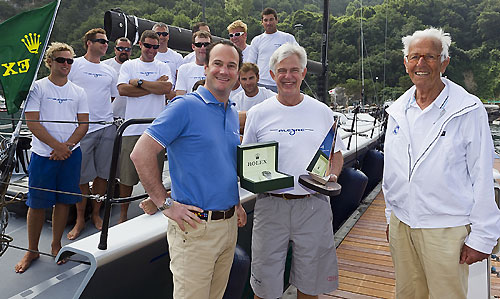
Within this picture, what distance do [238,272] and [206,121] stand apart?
1.10 metres

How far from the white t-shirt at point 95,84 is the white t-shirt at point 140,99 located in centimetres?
32

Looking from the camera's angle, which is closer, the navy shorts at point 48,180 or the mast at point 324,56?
the navy shorts at point 48,180

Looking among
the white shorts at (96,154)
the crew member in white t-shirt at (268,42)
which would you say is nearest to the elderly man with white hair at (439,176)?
the crew member in white t-shirt at (268,42)

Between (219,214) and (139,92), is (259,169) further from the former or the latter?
(139,92)

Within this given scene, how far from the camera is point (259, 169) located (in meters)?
1.85

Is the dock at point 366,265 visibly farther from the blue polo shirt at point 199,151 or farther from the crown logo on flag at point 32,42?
the crown logo on flag at point 32,42

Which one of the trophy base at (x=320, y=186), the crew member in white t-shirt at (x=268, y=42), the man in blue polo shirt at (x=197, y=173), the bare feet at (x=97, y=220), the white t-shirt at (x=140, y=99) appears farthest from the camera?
the crew member in white t-shirt at (x=268, y=42)

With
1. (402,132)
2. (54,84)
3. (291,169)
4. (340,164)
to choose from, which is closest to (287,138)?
(291,169)

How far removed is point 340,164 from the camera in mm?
2322

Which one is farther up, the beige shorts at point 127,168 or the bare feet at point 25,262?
the beige shorts at point 127,168

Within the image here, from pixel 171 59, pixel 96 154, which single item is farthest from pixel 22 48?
pixel 171 59

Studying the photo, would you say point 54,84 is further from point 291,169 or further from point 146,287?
point 291,169

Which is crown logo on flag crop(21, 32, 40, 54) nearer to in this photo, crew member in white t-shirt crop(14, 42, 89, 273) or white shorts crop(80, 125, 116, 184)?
crew member in white t-shirt crop(14, 42, 89, 273)

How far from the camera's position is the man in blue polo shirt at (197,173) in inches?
64.3
